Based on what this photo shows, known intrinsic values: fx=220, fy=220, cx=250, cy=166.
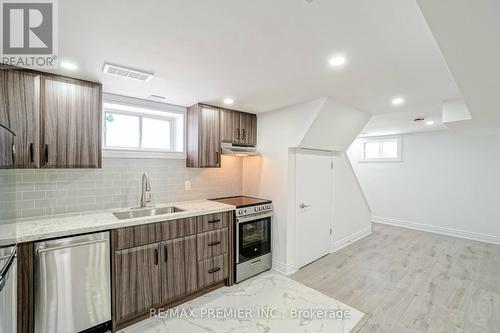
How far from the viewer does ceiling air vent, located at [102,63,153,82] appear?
76.1 inches

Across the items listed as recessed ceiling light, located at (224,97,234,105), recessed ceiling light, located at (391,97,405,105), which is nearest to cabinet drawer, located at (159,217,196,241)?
recessed ceiling light, located at (224,97,234,105)

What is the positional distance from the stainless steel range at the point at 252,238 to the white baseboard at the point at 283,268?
0.09m

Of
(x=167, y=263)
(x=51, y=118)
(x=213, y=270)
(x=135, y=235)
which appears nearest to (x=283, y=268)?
(x=213, y=270)

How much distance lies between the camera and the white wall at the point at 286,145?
307 centimetres

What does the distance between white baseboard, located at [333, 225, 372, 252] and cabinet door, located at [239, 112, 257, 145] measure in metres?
2.43

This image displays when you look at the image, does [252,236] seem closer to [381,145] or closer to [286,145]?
[286,145]

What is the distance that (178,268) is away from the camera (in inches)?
95.0

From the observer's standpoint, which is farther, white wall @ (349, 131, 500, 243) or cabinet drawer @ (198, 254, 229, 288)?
white wall @ (349, 131, 500, 243)

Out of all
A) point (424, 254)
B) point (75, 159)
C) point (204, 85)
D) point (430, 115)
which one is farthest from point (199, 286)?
point (430, 115)

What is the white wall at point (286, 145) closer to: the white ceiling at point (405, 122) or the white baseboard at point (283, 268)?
the white baseboard at point (283, 268)

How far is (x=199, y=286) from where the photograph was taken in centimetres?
257

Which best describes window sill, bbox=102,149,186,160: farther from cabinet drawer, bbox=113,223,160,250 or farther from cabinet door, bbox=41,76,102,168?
cabinet drawer, bbox=113,223,160,250

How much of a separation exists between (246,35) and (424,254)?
4.54 meters

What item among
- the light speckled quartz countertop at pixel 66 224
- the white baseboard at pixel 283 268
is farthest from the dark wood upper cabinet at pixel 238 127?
the white baseboard at pixel 283 268
